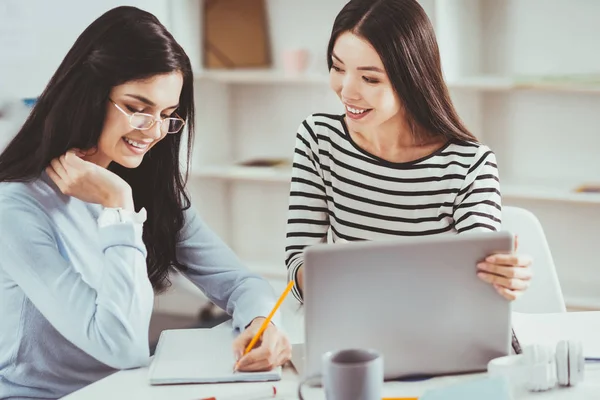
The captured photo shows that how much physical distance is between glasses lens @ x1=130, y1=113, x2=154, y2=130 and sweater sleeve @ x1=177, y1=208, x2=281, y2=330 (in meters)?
0.28

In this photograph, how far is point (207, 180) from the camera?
3.70m

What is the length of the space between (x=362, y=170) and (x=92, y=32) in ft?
2.22

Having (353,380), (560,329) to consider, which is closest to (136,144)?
(353,380)

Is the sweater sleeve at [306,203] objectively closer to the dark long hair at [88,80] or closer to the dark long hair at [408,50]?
the dark long hair at [408,50]

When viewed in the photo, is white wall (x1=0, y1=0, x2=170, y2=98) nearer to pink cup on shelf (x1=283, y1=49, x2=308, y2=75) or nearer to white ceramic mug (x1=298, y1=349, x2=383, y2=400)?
pink cup on shelf (x1=283, y1=49, x2=308, y2=75)

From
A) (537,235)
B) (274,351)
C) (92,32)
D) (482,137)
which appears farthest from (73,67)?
(482,137)

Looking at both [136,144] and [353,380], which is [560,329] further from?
[136,144]

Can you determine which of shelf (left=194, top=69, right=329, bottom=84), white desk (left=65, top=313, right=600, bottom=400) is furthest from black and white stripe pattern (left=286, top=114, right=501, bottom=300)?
shelf (left=194, top=69, right=329, bottom=84)

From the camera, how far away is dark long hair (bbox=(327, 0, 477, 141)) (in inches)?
69.0

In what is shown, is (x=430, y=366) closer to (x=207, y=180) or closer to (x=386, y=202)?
(x=386, y=202)

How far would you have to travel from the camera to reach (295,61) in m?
3.35

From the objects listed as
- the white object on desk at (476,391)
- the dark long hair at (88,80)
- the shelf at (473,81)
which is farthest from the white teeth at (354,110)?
the shelf at (473,81)

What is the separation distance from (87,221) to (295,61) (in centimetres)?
187

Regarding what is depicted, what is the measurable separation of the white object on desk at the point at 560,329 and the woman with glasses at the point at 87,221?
1.45ft
